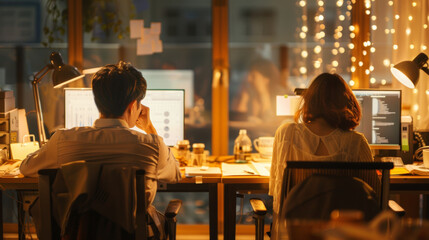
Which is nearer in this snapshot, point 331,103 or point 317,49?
point 331,103

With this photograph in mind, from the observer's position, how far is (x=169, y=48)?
12.1 feet

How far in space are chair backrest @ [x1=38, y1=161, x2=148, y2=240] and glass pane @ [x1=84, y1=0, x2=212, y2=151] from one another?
6.18ft

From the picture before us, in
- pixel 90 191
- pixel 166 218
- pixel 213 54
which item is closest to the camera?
pixel 90 191

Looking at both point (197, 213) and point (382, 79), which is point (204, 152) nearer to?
point (197, 213)

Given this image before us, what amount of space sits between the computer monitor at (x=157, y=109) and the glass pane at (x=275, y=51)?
70 centimetres

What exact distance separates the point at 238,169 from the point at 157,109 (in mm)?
635

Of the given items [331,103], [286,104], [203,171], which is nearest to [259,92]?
[286,104]

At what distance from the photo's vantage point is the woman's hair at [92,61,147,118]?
2.16 metres

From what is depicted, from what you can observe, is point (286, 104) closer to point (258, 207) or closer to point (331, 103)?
point (331, 103)

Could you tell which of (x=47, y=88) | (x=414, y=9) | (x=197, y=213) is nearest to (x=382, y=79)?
(x=414, y=9)

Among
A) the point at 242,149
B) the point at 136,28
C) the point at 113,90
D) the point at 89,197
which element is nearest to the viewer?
the point at 89,197

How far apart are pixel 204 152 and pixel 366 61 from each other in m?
1.32

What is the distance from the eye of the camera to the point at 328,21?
3574 mm

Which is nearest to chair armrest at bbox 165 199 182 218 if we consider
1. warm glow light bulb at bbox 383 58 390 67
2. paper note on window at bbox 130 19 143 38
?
paper note on window at bbox 130 19 143 38
